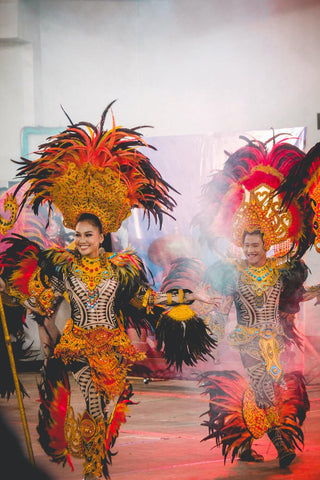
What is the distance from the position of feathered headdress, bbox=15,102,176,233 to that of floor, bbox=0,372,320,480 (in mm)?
1043

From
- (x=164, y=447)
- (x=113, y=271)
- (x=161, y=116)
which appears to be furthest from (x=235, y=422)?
(x=161, y=116)

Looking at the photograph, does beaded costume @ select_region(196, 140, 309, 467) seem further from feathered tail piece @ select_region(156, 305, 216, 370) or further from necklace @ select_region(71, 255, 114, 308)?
necklace @ select_region(71, 255, 114, 308)

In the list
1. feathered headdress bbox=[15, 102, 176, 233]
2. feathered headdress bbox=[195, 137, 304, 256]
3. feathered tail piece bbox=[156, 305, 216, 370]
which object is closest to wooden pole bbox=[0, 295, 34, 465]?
feathered headdress bbox=[15, 102, 176, 233]

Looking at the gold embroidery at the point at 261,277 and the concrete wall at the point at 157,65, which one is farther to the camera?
the concrete wall at the point at 157,65

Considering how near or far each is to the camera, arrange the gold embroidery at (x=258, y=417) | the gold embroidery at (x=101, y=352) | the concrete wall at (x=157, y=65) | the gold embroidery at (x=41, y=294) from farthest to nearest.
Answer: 1. the concrete wall at (x=157, y=65)
2. the gold embroidery at (x=258, y=417)
3. the gold embroidery at (x=41, y=294)
4. the gold embroidery at (x=101, y=352)

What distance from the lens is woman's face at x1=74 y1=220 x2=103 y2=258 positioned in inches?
134

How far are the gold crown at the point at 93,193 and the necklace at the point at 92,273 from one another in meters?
0.17

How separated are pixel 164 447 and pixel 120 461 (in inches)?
11.5

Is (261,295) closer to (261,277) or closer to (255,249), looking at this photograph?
(261,277)

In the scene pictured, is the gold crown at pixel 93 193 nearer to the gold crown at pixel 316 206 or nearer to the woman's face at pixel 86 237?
the woman's face at pixel 86 237

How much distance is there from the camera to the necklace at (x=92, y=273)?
3.40 metres

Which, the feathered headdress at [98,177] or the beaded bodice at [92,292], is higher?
the feathered headdress at [98,177]

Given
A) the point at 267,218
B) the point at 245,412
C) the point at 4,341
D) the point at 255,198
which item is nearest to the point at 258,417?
the point at 245,412

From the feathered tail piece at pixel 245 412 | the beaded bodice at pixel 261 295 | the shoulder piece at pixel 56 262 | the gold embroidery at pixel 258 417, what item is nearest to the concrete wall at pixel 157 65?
the beaded bodice at pixel 261 295
